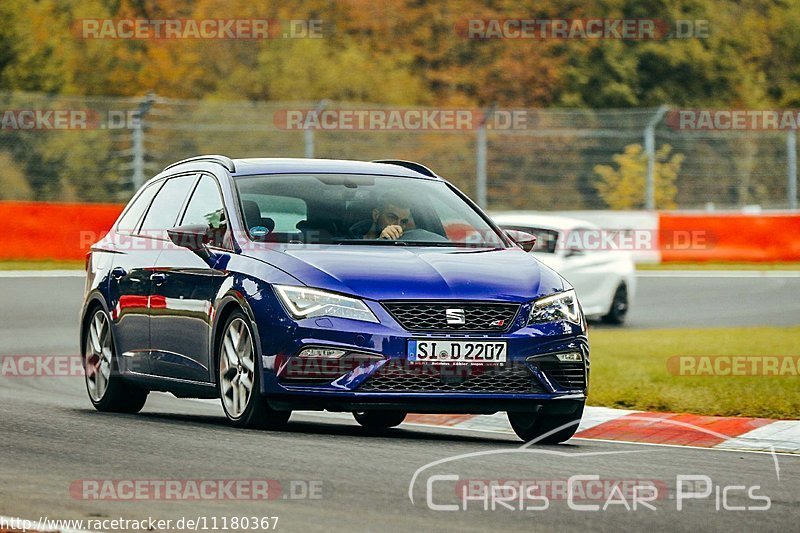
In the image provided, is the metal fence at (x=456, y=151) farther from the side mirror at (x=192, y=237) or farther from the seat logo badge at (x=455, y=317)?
the seat logo badge at (x=455, y=317)

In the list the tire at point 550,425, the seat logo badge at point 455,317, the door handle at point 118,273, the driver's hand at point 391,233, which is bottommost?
the tire at point 550,425

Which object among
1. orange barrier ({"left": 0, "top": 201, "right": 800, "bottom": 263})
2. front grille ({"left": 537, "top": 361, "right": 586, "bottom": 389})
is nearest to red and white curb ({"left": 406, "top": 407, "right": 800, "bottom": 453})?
front grille ({"left": 537, "top": 361, "right": 586, "bottom": 389})

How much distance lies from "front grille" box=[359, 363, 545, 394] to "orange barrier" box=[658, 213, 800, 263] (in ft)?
81.3

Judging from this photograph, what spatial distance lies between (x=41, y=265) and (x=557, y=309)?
20.5 m

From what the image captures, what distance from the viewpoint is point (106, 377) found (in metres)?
11.8

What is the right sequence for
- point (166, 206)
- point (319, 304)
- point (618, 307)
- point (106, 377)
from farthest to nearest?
point (618, 307) < point (106, 377) < point (166, 206) < point (319, 304)

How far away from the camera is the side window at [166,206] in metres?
11.4

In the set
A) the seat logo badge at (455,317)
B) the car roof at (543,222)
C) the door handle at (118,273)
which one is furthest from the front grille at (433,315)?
the car roof at (543,222)

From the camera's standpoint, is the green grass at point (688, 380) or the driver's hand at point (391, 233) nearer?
the driver's hand at point (391, 233)

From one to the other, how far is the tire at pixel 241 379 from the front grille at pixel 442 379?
0.64 metres

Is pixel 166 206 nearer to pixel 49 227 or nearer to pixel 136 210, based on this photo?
pixel 136 210

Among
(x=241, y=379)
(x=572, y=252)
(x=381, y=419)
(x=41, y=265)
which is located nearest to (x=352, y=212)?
(x=241, y=379)

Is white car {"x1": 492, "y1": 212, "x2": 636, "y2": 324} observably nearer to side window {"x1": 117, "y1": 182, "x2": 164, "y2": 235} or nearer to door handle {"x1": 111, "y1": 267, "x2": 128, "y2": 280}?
side window {"x1": 117, "y1": 182, "x2": 164, "y2": 235}

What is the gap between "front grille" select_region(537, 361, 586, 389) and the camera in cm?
971
